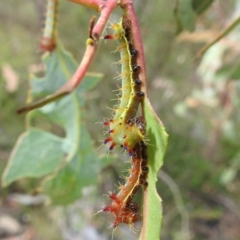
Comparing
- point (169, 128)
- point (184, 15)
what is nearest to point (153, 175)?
point (184, 15)

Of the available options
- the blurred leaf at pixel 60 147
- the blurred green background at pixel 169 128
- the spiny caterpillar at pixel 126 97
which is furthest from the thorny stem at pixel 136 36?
the blurred green background at pixel 169 128

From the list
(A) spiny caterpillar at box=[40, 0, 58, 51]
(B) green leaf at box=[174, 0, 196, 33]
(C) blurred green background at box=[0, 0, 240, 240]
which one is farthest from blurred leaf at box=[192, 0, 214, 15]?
(C) blurred green background at box=[0, 0, 240, 240]

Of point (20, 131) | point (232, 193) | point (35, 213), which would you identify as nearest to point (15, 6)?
point (20, 131)

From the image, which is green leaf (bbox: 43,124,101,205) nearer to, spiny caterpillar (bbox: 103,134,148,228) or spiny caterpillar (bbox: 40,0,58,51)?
spiny caterpillar (bbox: 40,0,58,51)

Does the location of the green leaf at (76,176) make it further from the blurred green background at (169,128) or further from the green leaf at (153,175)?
the blurred green background at (169,128)

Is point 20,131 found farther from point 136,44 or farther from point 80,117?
point 136,44

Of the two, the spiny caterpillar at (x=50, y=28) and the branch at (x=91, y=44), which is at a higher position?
the spiny caterpillar at (x=50, y=28)

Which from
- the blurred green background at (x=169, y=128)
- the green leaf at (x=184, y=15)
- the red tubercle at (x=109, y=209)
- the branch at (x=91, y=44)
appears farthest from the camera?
the blurred green background at (x=169, y=128)
